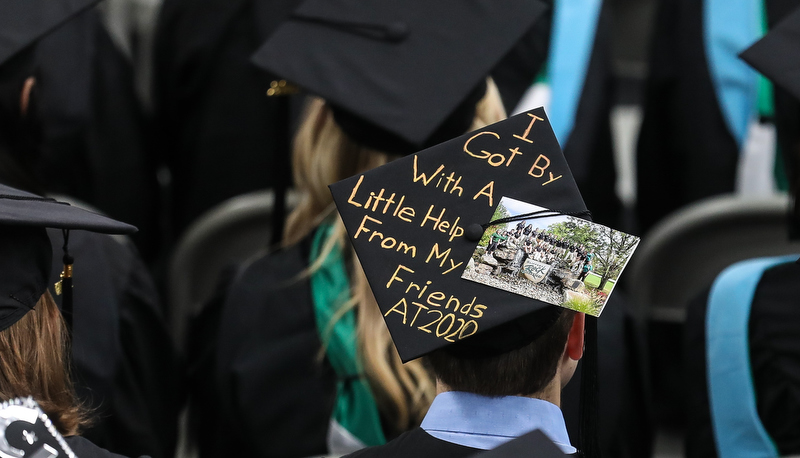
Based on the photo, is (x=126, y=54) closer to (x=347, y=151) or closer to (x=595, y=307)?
(x=347, y=151)

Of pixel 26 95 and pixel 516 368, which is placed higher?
pixel 26 95

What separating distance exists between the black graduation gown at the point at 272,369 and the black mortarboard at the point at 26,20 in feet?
2.48

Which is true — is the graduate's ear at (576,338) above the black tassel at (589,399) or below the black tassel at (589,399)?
above

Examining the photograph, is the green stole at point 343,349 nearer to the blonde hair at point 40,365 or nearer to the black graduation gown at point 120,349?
the black graduation gown at point 120,349

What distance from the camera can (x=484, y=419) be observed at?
1.49 meters

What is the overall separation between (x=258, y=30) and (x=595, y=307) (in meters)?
2.31

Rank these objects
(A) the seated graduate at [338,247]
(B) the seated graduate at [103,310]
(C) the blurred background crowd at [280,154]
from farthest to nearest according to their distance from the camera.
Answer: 1. (C) the blurred background crowd at [280,154]
2. (A) the seated graduate at [338,247]
3. (B) the seated graduate at [103,310]

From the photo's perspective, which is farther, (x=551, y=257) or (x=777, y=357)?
(x=777, y=357)

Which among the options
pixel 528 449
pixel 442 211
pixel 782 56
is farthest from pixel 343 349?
pixel 782 56

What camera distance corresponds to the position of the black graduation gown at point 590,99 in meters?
3.47

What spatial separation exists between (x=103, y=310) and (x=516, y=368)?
109 cm

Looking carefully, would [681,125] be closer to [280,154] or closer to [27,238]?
[280,154]

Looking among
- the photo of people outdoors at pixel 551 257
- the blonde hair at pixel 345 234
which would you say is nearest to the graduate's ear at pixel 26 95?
the blonde hair at pixel 345 234

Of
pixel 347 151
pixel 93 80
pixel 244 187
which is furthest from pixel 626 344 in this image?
pixel 93 80
